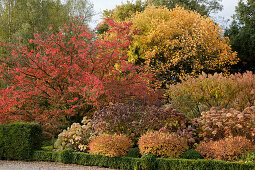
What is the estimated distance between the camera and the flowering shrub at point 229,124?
700 cm

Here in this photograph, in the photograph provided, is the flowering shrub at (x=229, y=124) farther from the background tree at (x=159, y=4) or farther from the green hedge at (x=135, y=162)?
the background tree at (x=159, y=4)

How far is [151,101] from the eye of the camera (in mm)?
10492

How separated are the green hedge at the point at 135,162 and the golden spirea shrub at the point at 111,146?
0.13 metres

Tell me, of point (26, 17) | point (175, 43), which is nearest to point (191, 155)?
point (175, 43)

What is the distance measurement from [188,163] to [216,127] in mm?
1752

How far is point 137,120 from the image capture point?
320 inches

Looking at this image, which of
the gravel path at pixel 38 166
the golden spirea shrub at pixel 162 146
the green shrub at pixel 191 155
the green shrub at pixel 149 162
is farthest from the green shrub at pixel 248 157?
the gravel path at pixel 38 166

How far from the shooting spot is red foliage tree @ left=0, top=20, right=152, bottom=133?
9.17 meters

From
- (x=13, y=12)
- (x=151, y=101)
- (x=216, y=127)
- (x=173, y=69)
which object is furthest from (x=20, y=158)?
(x=13, y=12)

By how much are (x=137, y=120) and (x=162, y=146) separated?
1.56 meters

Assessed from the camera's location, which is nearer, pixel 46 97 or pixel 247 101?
pixel 247 101

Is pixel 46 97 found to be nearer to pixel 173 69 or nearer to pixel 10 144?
pixel 10 144

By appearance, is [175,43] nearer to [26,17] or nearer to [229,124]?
[229,124]

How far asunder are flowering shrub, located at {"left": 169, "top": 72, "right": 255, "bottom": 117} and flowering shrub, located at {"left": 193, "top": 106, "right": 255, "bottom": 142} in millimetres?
1587
